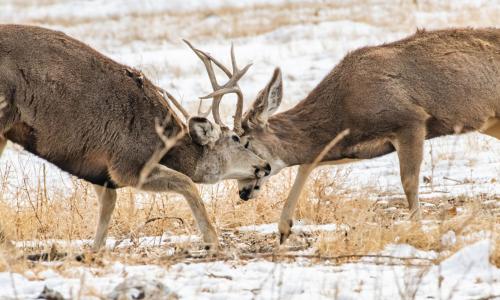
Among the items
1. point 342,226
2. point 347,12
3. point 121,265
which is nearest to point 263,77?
point 347,12

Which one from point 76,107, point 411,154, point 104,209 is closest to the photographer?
point 76,107

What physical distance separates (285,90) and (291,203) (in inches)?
318

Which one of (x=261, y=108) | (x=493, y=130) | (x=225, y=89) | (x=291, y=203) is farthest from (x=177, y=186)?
(x=493, y=130)

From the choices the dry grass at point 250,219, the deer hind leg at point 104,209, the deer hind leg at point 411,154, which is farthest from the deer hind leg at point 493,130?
the deer hind leg at point 104,209

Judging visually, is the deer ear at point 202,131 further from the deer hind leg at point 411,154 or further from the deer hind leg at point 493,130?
the deer hind leg at point 493,130

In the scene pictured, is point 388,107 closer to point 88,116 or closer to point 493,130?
point 493,130

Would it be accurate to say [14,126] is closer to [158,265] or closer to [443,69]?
[158,265]

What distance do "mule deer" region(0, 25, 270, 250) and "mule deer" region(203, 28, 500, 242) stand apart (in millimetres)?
965

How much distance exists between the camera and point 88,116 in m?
8.41

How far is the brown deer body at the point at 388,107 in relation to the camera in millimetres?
9680

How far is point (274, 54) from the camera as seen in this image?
2197 centimetres

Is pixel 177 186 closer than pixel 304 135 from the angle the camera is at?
Yes

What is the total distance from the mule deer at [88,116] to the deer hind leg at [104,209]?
0.04 ft

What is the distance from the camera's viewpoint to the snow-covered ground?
6.12 m
